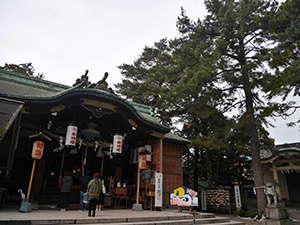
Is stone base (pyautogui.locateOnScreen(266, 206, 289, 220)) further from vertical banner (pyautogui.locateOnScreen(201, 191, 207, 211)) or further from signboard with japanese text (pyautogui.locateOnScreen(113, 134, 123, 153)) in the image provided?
signboard with japanese text (pyautogui.locateOnScreen(113, 134, 123, 153))

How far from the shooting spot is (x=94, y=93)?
9.23 m

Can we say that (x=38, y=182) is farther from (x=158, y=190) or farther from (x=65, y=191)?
(x=158, y=190)

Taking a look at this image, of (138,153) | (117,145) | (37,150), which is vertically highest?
(117,145)

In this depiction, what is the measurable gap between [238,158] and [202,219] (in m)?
14.7

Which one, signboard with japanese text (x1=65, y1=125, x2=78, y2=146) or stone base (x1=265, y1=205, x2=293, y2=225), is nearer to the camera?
signboard with japanese text (x1=65, y1=125, x2=78, y2=146)

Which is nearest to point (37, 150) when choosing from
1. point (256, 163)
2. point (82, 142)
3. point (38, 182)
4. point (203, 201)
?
point (82, 142)

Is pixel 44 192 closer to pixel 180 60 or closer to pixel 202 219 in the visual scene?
pixel 202 219

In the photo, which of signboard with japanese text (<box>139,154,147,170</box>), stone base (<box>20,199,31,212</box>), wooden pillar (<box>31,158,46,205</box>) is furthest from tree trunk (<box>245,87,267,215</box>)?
wooden pillar (<box>31,158,46,205</box>)

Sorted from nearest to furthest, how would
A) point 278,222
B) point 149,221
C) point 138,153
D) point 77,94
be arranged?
1. point 149,221
2. point 77,94
3. point 278,222
4. point 138,153

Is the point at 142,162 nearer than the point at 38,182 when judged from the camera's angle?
No

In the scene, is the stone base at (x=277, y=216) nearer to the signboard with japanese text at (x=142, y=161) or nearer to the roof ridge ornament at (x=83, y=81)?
the signboard with japanese text at (x=142, y=161)

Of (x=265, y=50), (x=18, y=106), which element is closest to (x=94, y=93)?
(x=18, y=106)

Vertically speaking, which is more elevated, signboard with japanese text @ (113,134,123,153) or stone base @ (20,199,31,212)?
signboard with japanese text @ (113,134,123,153)

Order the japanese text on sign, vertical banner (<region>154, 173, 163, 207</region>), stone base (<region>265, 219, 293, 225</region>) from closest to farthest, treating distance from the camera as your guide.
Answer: stone base (<region>265, 219, 293, 225</region>) < vertical banner (<region>154, 173, 163, 207</region>) < the japanese text on sign
